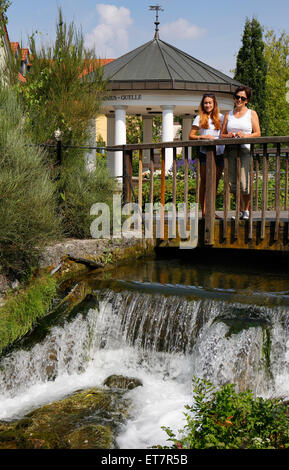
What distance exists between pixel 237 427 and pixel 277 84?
29927mm

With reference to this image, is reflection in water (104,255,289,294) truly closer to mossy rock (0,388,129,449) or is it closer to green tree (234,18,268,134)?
mossy rock (0,388,129,449)

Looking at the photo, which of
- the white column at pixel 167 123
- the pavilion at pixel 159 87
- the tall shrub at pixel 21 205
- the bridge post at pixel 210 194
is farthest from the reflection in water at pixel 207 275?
the white column at pixel 167 123

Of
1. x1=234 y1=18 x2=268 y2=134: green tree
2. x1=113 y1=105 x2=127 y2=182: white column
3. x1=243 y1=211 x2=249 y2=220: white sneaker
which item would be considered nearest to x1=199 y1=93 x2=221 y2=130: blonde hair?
x1=243 y1=211 x2=249 y2=220: white sneaker

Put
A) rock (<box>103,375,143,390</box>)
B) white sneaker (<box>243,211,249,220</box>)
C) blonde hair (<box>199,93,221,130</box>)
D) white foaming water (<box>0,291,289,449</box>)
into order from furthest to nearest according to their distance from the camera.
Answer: white sneaker (<box>243,211,249,220</box>)
blonde hair (<box>199,93,221,130</box>)
rock (<box>103,375,143,390</box>)
white foaming water (<box>0,291,289,449</box>)

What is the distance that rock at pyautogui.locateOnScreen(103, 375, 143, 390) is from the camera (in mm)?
6625

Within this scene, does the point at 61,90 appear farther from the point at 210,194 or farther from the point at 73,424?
the point at 73,424

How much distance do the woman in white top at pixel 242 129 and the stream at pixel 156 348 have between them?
162 centimetres

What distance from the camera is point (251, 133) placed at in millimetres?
8500

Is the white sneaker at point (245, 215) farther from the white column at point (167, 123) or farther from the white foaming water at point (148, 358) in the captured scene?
the white column at point (167, 123)

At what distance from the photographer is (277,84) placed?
32.1 meters

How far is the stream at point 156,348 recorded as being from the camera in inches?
247

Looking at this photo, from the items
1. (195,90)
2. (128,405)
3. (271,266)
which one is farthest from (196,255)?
(195,90)

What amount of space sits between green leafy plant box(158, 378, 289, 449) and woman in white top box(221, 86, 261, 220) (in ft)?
15.3

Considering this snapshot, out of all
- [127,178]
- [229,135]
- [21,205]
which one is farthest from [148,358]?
→ [127,178]
